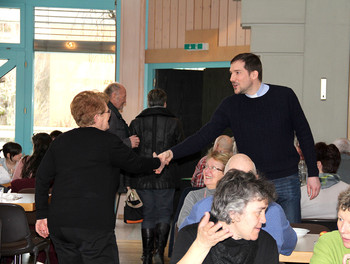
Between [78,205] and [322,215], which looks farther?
[322,215]

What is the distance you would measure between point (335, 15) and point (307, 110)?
1.06 m

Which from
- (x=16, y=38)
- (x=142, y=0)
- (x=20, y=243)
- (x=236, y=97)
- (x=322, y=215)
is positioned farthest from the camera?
(x=16, y=38)

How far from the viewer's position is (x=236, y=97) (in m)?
4.46

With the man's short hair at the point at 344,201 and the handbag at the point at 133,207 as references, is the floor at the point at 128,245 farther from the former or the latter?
the man's short hair at the point at 344,201

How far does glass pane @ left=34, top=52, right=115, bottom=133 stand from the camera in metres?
10.4

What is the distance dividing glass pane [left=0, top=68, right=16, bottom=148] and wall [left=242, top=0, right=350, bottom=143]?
5374 millimetres

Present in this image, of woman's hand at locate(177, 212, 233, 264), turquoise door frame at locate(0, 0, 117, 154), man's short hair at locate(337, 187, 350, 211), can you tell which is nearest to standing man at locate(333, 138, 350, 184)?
man's short hair at locate(337, 187, 350, 211)

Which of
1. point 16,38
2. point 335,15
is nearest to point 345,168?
point 335,15

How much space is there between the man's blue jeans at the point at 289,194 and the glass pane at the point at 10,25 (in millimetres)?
7173

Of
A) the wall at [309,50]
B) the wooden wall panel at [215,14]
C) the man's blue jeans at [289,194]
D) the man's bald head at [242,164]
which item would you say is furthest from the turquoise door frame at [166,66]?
the man's bald head at [242,164]

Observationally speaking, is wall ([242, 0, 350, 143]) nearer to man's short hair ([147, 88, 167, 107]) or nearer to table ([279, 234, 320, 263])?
man's short hair ([147, 88, 167, 107])

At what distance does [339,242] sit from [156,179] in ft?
11.5

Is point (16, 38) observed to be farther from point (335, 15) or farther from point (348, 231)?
point (348, 231)

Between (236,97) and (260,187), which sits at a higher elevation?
(236,97)
